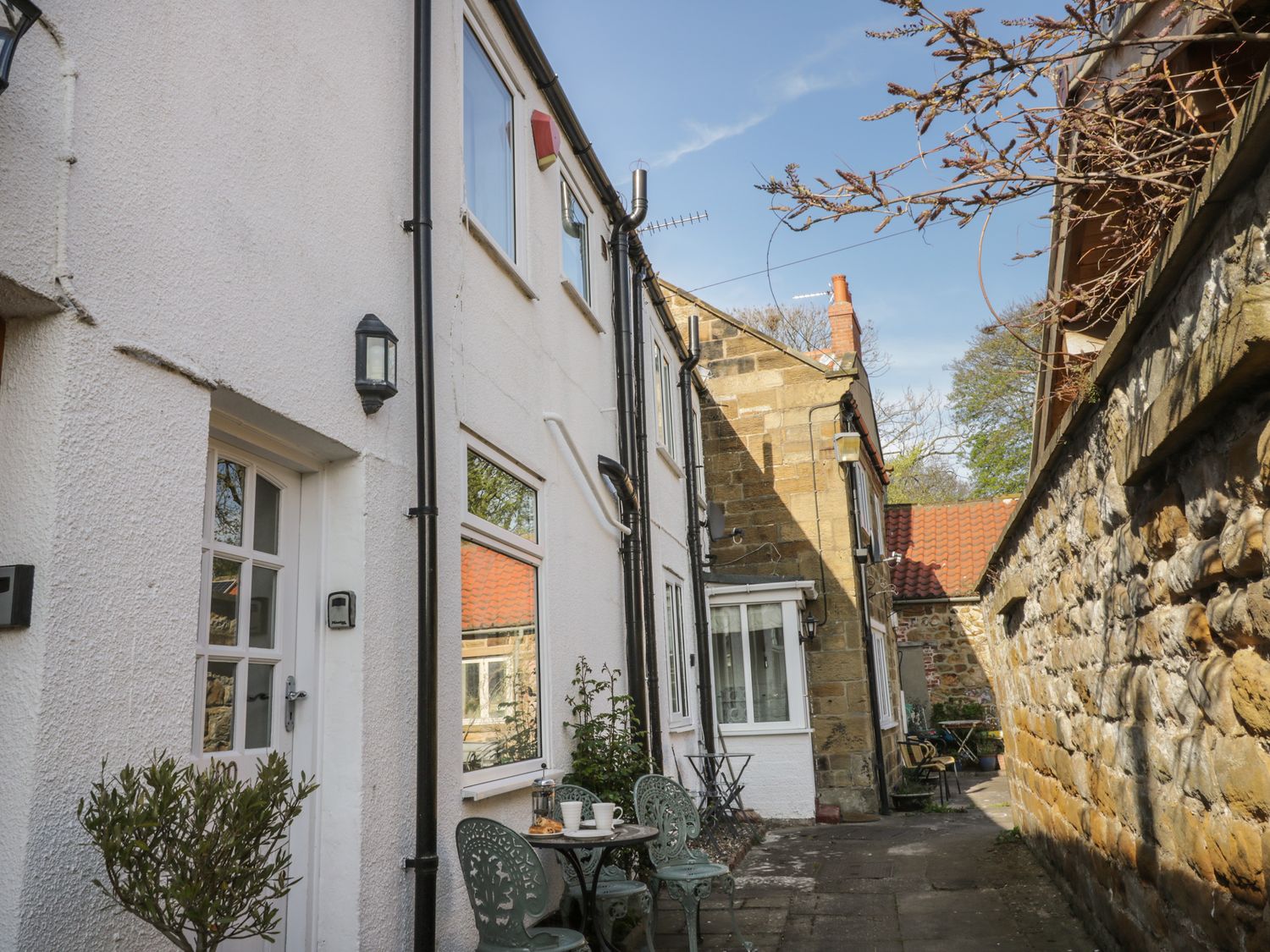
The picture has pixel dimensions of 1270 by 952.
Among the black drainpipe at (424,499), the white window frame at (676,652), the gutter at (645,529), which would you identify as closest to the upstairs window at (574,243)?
the gutter at (645,529)

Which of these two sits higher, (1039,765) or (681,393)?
(681,393)

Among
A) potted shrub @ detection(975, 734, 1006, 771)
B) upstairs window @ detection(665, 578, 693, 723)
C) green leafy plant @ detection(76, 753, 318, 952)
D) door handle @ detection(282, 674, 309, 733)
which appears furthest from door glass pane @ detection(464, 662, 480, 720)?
potted shrub @ detection(975, 734, 1006, 771)

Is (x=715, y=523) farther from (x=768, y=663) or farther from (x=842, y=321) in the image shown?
(x=842, y=321)

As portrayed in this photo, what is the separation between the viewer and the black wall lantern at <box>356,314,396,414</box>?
3.97 meters

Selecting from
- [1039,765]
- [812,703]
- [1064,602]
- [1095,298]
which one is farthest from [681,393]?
[1095,298]

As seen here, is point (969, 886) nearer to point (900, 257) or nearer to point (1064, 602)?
point (1064, 602)

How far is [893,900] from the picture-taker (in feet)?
22.8

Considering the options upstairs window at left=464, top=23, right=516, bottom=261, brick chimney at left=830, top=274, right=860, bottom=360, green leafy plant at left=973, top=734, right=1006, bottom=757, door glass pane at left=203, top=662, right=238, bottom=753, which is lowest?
green leafy plant at left=973, top=734, right=1006, bottom=757

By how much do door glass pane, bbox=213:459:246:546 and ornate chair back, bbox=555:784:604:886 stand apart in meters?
2.56

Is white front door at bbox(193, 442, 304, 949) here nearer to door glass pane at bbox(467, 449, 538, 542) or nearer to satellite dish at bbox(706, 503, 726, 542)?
door glass pane at bbox(467, 449, 538, 542)

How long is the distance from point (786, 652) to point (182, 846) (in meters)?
10.3

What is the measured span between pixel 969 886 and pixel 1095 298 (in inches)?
196

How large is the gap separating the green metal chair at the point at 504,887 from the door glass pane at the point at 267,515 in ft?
4.45

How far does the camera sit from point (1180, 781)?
3217 mm
